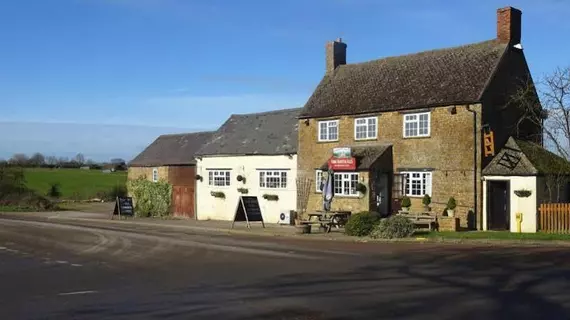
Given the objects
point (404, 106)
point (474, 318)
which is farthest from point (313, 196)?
point (474, 318)

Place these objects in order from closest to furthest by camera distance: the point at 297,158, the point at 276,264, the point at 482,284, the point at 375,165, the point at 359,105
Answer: the point at 482,284 < the point at 276,264 < the point at 375,165 < the point at 359,105 < the point at 297,158

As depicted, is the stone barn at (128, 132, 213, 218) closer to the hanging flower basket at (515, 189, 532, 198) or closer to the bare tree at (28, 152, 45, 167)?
the hanging flower basket at (515, 189, 532, 198)

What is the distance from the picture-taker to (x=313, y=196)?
3356cm

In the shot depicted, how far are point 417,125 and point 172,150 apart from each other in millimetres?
20070

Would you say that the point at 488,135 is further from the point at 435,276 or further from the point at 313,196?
A: the point at 435,276

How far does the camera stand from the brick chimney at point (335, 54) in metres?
36.4

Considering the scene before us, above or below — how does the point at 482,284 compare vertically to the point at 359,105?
below

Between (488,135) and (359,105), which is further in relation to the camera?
(359,105)

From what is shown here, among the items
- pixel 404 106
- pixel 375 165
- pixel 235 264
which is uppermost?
pixel 404 106

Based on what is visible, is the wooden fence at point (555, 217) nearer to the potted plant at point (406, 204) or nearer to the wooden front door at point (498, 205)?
the wooden front door at point (498, 205)

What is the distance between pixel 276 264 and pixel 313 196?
17.7 meters

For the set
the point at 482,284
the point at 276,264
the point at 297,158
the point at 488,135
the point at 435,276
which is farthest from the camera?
the point at 297,158

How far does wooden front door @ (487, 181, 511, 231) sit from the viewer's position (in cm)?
2738

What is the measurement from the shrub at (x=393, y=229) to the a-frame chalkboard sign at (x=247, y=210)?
23.6 feet
